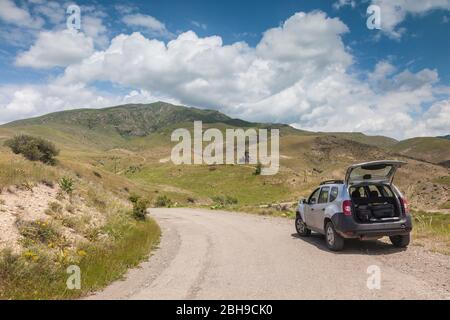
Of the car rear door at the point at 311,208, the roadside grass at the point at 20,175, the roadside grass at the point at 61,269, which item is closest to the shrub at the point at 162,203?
the roadside grass at the point at 20,175

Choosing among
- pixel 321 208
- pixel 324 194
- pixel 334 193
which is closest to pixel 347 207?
pixel 334 193

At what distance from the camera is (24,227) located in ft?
37.9

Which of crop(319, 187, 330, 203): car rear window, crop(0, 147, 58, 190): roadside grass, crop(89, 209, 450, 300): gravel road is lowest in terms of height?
crop(89, 209, 450, 300): gravel road

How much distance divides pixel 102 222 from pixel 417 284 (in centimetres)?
1208

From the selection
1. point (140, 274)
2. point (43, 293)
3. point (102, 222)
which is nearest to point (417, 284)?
point (140, 274)

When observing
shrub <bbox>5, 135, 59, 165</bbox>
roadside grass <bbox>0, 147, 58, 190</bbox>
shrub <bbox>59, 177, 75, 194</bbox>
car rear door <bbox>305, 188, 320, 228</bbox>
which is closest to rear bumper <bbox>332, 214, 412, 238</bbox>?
car rear door <bbox>305, 188, 320, 228</bbox>

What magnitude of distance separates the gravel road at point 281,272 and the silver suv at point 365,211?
0.52 meters

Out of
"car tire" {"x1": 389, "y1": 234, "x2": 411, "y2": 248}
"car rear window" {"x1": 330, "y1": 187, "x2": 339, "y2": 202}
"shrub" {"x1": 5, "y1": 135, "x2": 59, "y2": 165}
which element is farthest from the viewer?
"shrub" {"x1": 5, "y1": 135, "x2": 59, "y2": 165}

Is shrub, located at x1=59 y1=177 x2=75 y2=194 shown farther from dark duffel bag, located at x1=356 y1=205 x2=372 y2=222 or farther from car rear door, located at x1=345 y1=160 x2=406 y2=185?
dark duffel bag, located at x1=356 y1=205 x2=372 y2=222

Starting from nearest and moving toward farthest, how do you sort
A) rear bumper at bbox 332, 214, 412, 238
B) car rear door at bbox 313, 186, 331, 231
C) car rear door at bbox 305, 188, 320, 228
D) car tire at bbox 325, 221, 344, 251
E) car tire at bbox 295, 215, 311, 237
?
Result: rear bumper at bbox 332, 214, 412, 238, car tire at bbox 325, 221, 344, 251, car rear door at bbox 313, 186, 331, 231, car rear door at bbox 305, 188, 320, 228, car tire at bbox 295, 215, 311, 237

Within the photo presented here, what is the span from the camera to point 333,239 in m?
11.8

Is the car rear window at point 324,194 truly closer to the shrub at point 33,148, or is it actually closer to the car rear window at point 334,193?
the car rear window at point 334,193

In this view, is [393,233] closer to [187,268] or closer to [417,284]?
[417,284]

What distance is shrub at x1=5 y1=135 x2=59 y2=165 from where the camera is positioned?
30.0 metres
